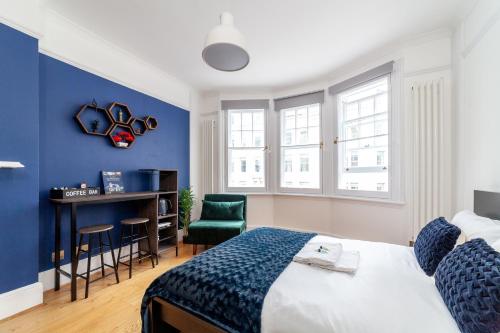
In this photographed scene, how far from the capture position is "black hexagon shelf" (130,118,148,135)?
2993 millimetres

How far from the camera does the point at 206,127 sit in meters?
4.26

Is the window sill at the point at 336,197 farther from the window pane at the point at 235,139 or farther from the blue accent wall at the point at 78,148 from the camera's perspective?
the blue accent wall at the point at 78,148

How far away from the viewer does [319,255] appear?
1.47 meters

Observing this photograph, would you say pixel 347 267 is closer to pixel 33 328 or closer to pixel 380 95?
pixel 33 328

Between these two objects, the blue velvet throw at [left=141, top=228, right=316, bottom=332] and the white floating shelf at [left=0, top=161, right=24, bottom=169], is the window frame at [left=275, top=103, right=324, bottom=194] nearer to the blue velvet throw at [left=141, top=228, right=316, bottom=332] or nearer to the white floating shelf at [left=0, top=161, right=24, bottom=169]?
the blue velvet throw at [left=141, top=228, right=316, bottom=332]

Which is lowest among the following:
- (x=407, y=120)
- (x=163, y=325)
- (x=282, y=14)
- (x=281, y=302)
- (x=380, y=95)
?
(x=163, y=325)

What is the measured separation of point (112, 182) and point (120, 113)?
874 mm

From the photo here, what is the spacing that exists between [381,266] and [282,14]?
2.34 metres

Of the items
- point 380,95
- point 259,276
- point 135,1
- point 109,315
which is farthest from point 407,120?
point 109,315

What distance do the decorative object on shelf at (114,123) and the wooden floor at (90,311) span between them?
5.30 feet

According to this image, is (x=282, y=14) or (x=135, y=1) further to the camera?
(x=282, y=14)

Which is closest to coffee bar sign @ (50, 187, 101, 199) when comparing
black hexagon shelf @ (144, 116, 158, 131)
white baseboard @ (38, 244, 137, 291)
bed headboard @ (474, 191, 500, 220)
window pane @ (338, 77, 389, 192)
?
white baseboard @ (38, 244, 137, 291)

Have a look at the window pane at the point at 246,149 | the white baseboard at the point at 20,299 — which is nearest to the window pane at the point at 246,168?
the window pane at the point at 246,149

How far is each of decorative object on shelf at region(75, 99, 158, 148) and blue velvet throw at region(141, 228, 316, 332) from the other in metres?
2.01
